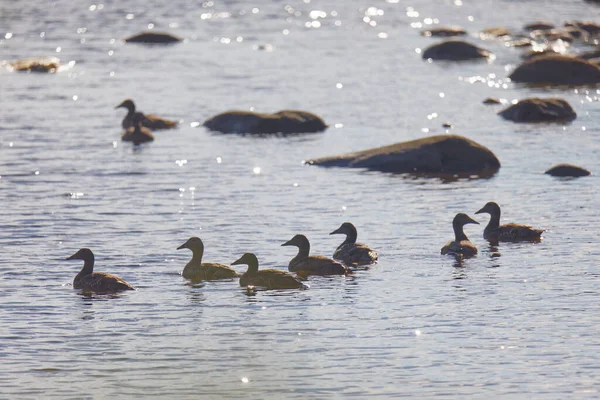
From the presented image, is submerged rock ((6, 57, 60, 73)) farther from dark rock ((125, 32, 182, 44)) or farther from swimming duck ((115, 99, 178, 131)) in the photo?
swimming duck ((115, 99, 178, 131))

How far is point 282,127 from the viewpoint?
1431 inches

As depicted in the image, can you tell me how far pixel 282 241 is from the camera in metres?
22.8

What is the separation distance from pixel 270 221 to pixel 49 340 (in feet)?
26.7

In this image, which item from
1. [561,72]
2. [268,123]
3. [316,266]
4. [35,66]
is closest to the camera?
[316,266]

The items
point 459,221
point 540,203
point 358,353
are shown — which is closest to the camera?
point 358,353

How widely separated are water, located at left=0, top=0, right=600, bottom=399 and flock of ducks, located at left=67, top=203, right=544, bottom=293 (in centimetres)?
29

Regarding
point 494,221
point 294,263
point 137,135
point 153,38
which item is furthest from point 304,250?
point 153,38

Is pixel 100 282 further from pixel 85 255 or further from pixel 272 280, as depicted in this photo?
pixel 272 280

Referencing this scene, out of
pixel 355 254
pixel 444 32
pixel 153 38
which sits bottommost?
pixel 355 254

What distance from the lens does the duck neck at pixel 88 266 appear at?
19.8 metres

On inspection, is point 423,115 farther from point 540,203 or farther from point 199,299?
point 199,299

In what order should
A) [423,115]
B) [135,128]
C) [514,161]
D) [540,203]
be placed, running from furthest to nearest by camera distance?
[423,115] → [135,128] → [514,161] → [540,203]

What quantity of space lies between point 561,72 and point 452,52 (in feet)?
28.4

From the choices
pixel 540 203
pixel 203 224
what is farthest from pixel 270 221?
pixel 540 203
